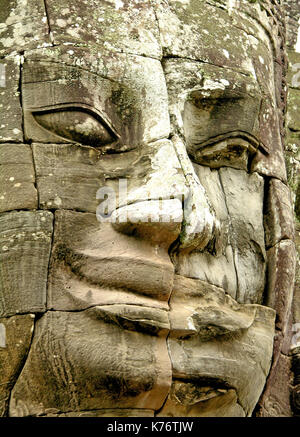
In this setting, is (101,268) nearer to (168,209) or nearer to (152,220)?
(152,220)

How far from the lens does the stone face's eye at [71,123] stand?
5449 mm

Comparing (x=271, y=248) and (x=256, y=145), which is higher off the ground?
(x=256, y=145)

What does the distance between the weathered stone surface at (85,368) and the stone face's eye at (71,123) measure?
1.01 metres

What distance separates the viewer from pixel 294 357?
20.6 ft

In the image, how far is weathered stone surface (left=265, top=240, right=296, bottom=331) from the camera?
5.97 metres

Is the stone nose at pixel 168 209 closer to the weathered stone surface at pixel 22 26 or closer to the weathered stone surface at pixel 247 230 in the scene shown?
the weathered stone surface at pixel 247 230

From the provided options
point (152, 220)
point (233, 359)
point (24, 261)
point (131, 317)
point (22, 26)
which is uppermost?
point (22, 26)

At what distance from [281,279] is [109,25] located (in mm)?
1816

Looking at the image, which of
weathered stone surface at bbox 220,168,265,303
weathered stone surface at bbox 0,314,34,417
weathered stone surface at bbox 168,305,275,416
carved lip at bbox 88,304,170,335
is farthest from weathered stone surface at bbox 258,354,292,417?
weathered stone surface at bbox 0,314,34,417

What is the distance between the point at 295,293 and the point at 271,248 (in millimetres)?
586

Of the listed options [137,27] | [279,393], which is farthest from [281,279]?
[137,27]

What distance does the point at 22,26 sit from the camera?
18.7ft

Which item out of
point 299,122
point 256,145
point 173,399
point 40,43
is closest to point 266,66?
point 256,145
